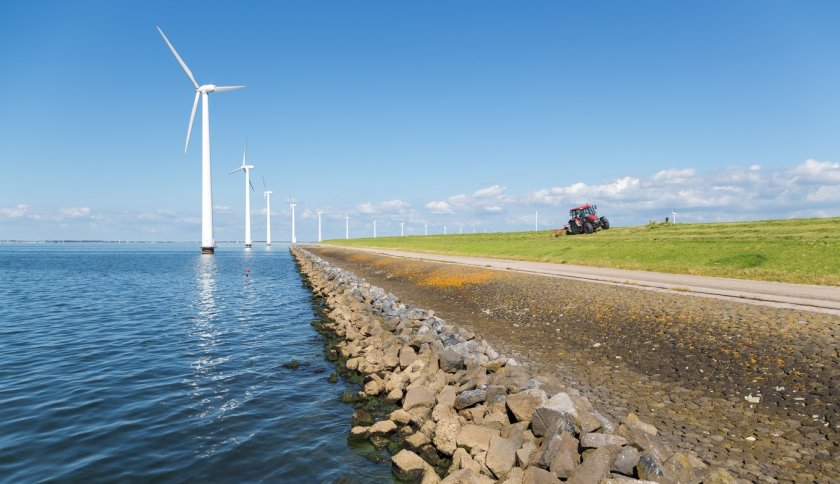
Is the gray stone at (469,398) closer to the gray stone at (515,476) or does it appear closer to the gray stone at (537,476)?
the gray stone at (515,476)

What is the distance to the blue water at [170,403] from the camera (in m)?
8.70

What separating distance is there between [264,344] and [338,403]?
8.24 m

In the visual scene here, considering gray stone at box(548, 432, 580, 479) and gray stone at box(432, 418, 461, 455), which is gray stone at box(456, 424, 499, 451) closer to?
gray stone at box(432, 418, 461, 455)

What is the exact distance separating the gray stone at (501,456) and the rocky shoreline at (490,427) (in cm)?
2

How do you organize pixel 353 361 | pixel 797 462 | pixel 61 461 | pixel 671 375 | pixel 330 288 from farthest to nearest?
pixel 330 288, pixel 353 361, pixel 671 375, pixel 61 461, pixel 797 462

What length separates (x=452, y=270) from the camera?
3575 cm

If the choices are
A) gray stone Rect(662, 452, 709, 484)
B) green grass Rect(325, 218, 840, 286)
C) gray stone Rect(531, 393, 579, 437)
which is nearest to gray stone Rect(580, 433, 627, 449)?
gray stone Rect(531, 393, 579, 437)

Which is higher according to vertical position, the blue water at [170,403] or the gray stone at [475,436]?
the gray stone at [475,436]

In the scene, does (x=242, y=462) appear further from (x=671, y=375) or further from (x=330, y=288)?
(x=330, y=288)

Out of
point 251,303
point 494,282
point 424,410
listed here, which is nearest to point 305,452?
point 424,410

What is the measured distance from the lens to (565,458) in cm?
676

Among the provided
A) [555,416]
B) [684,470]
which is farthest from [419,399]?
[684,470]

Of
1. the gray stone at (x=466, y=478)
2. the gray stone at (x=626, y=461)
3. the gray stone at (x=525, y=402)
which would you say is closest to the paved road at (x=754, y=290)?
the gray stone at (x=525, y=402)

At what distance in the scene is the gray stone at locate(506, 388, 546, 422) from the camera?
27.4 feet
